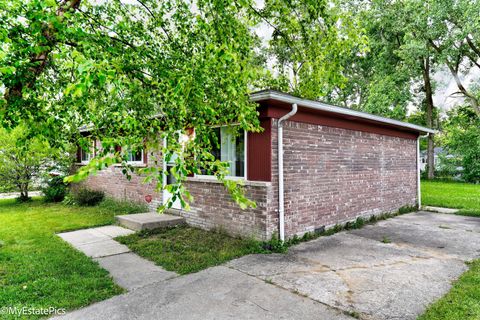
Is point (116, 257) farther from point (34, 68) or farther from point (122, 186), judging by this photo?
point (122, 186)

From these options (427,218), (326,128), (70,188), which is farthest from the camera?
(70,188)

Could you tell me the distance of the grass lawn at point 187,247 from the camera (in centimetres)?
453

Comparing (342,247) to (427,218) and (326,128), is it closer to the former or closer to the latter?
(326,128)

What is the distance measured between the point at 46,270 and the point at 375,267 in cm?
473

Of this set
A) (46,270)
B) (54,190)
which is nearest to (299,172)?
(46,270)

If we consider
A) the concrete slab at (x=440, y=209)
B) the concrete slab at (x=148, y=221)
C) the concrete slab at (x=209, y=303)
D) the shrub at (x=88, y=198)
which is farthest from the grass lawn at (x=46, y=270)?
the concrete slab at (x=440, y=209)

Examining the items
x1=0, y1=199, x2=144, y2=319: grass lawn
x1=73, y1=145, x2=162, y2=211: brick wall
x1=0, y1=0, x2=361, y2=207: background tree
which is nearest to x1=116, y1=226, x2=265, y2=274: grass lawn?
x1=0, y1=199, x2=144, y2=319: grass lawn

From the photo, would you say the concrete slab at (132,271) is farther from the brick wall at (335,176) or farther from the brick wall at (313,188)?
the brick wall at (335,176)

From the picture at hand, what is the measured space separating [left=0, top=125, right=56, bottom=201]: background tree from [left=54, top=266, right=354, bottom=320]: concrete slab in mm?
8689

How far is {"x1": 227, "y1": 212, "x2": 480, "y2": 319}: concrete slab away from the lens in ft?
11.0

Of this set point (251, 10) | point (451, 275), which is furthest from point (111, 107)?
point (451, 275)

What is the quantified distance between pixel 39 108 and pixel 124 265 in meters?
2.56

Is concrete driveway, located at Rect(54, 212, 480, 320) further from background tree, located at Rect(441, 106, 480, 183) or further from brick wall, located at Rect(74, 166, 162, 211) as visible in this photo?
background tree, located at Rect(441, 106, 480, 183)

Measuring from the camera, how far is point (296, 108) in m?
5.34
